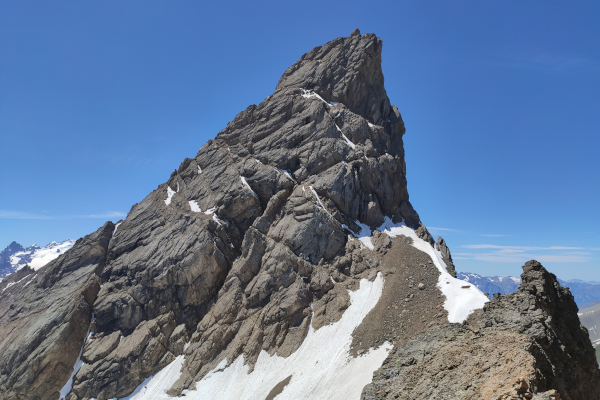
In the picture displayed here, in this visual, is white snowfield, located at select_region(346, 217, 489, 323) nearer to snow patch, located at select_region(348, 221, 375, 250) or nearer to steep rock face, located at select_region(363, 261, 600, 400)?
snow patch, located at select_region(348, 221, 375, 250)

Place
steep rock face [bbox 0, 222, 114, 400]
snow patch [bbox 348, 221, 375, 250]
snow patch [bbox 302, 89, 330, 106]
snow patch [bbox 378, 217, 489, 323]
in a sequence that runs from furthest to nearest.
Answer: snow patch [bbox 302, 89, 330, 106]
snow patch [bbox 348, 221, 375, 250]
steep rock face [bbox 0, 222, 114, 400]
snow patch [bbox 378, 217, 489, 323]

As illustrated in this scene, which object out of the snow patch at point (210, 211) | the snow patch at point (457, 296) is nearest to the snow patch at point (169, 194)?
the snow patch at point (210, 211)

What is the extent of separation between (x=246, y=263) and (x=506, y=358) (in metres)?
56.5

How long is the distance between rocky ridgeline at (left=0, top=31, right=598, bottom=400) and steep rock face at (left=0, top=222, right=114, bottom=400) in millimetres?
262

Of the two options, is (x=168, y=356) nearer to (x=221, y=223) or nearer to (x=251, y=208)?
(x=221, y=223)

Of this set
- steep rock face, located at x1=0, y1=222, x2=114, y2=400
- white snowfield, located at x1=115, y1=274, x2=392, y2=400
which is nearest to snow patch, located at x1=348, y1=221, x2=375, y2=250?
white snowfield, located at x1=115, y1=274, x2=392, y2=400

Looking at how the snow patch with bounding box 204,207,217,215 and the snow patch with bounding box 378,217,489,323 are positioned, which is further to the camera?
the snow patch with bounding box 204,207,217,215

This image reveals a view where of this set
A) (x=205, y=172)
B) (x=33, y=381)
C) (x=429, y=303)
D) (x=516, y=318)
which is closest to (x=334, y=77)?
(x=205, y=172)

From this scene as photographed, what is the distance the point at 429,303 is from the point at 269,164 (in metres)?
44.5

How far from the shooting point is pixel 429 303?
47250 millimetres

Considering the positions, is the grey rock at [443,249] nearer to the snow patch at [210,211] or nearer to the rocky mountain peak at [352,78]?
the rocky mountain peak at [352,78]

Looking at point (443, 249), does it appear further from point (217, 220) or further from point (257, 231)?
point (217, 220)

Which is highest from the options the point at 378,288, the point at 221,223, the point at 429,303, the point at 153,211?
the point at 153,211

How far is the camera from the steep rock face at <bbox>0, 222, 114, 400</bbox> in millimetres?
61719
